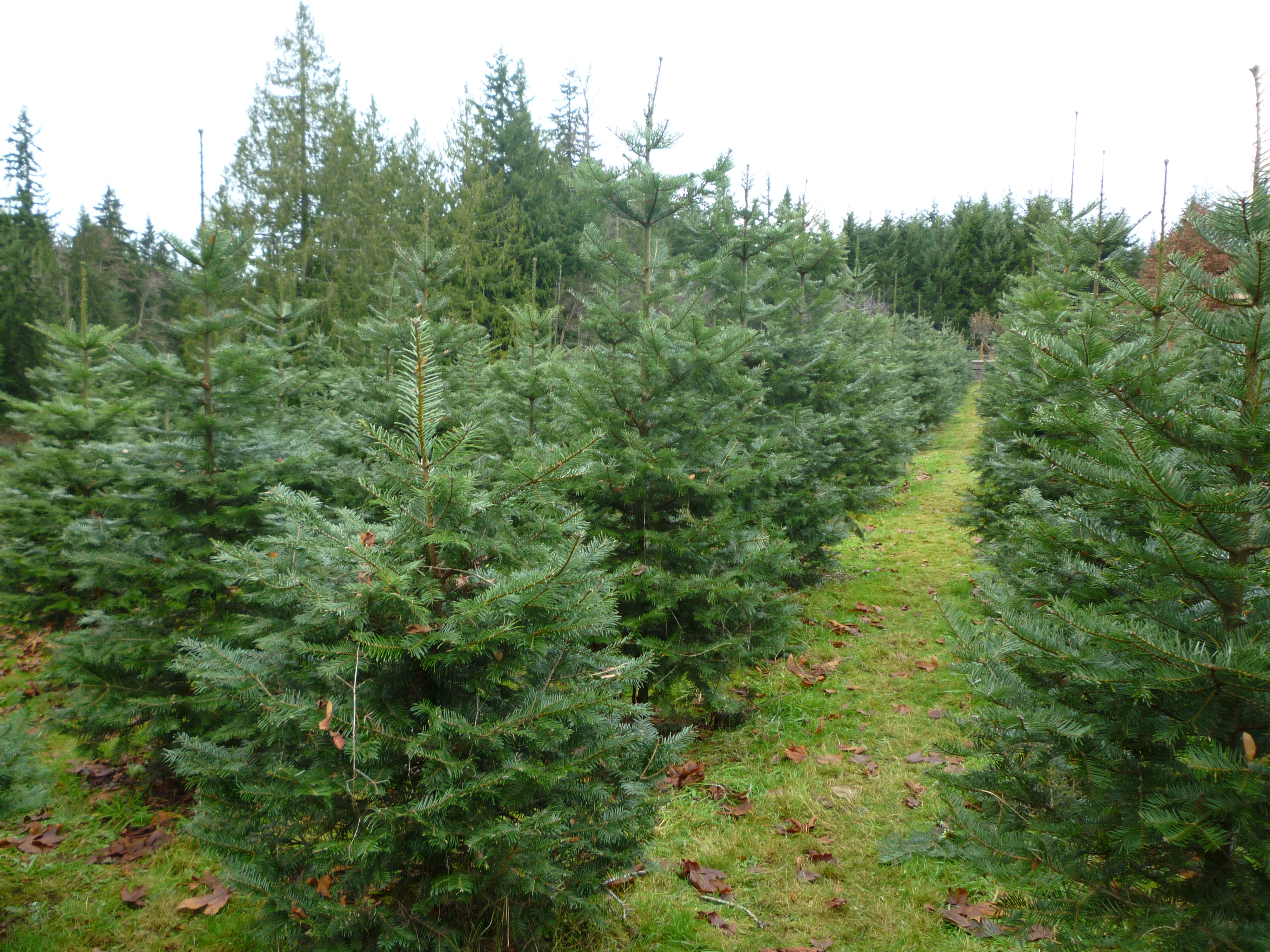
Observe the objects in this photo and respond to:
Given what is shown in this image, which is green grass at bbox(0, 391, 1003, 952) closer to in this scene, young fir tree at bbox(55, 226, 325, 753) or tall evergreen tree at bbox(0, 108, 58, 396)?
young fir tree at bbox(55, 226, 325, 753)

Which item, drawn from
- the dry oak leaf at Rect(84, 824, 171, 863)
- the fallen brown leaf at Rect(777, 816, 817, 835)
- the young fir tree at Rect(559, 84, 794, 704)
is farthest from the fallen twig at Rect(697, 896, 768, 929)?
the dry oak leaf at Rect(84, 824, 171, 863)

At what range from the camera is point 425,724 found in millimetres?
2928

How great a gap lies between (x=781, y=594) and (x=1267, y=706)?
524cm

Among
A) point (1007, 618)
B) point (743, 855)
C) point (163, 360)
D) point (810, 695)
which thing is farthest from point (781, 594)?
point (163, 360)

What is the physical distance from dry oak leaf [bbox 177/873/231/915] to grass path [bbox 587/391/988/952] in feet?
7.87

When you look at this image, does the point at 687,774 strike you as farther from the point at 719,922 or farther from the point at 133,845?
the point at 133,845

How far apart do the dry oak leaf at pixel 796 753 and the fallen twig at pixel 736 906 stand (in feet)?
5.57

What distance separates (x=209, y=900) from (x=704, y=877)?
2879mm

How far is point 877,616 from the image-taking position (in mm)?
8227

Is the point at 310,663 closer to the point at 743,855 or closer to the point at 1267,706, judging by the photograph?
the point at 743,855

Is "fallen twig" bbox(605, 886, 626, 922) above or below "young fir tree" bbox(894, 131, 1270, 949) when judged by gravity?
below

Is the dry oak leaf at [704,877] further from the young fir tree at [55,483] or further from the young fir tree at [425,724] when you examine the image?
the young fir tree at [55,483]

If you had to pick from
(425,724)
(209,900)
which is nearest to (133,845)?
(209,900)

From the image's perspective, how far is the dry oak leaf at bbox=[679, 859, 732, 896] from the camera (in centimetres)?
383
